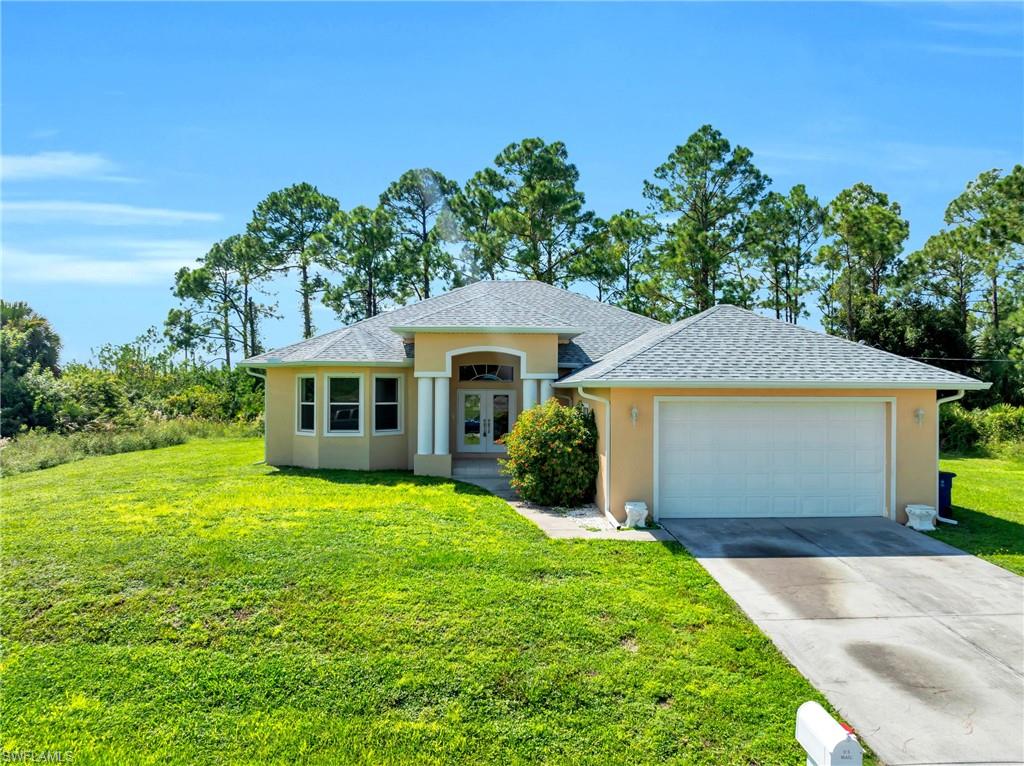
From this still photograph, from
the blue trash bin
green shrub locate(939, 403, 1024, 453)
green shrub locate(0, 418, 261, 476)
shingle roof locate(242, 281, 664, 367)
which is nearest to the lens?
the blue trash bin

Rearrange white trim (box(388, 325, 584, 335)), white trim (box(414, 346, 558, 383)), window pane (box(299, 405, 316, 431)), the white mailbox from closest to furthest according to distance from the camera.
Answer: the white mailbox
white trim (box(388, 325, 584, 335))
white trim (box(414, 346, 558, 383))
window pane (box(299, 405, 316, 431))

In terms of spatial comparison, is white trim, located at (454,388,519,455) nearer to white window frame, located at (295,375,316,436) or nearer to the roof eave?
the roof eave

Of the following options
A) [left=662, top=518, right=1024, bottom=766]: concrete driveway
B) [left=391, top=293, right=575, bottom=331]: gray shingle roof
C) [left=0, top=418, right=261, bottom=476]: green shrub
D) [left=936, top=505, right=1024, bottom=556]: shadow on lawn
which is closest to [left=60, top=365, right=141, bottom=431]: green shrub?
Result: [left=0, top=418, right=261, bottom=476]: green shrub

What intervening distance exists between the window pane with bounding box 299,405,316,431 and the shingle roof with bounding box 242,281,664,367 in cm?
153

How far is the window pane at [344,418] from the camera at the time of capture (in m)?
16.5

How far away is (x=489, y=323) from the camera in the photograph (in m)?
15.1

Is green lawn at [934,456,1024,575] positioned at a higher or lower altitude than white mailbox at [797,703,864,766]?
lower

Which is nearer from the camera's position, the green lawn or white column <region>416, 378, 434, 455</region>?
the green lawn

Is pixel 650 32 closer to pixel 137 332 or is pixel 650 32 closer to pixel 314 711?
pixel 314 711

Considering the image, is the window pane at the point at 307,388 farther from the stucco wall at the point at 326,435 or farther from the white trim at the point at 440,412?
the white trim at the point at 440,412

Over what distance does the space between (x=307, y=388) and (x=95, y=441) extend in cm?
1031

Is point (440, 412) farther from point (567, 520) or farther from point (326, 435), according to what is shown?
point (567, 520)

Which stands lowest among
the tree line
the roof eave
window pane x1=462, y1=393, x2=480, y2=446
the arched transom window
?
window pane x1=462, y1=393, x2=480, y2=446

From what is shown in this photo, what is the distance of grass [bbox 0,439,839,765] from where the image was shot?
4.60 meters
